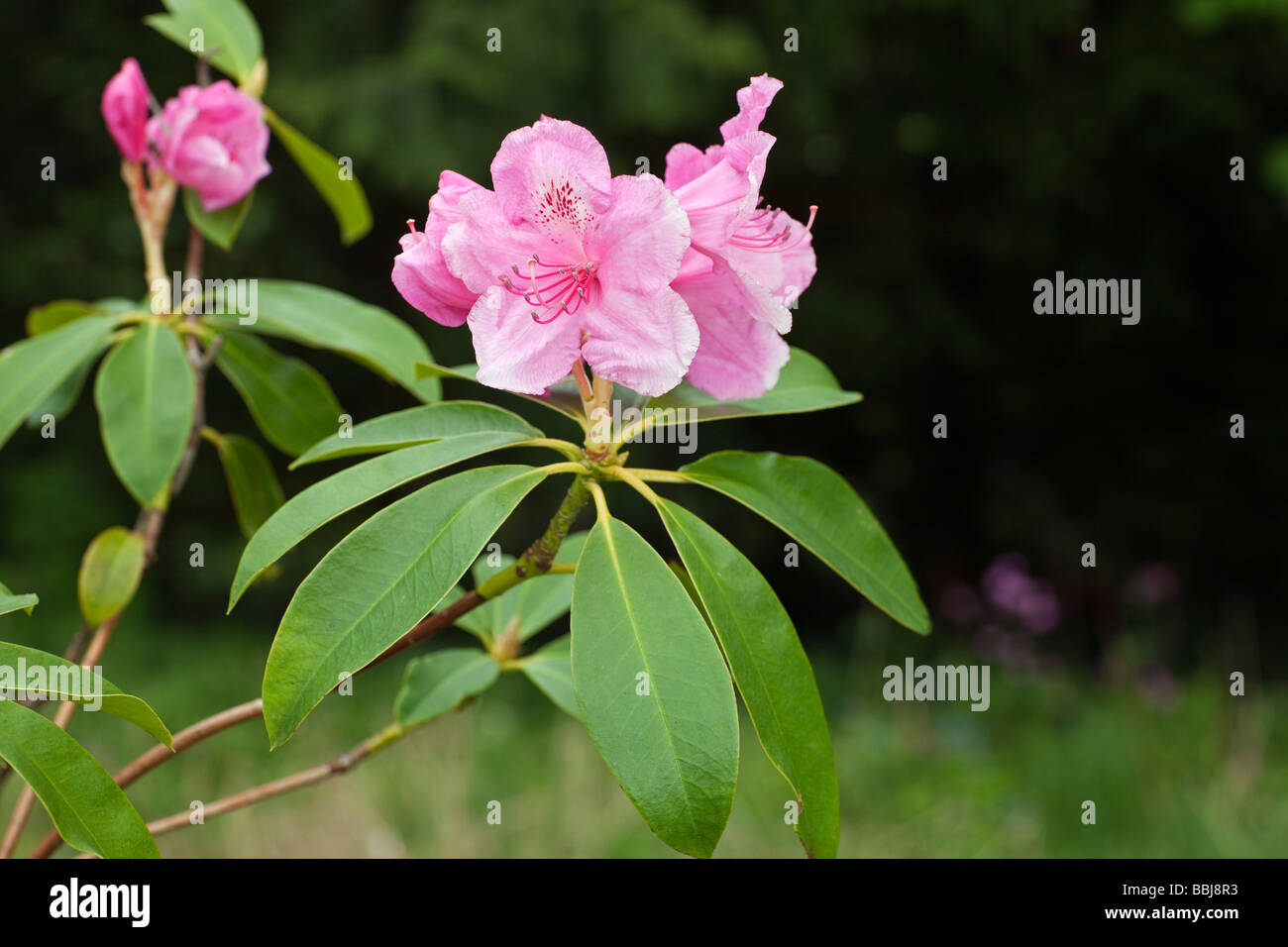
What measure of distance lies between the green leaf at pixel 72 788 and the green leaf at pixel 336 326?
499mm

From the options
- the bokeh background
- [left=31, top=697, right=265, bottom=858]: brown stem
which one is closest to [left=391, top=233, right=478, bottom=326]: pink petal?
[left=31, top=697, right=265, bottom=858]: brown stem

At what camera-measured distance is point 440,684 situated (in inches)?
39.5

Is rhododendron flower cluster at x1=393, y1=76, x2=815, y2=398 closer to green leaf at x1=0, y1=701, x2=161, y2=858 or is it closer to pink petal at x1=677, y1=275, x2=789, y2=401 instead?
pink petal at x1=677, y1=275, x2=789, y2=401

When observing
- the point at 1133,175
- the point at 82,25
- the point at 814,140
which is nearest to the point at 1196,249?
the point at 1133,175

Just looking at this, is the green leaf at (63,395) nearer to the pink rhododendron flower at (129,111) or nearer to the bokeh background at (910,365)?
the pink rhododendron flower at (129,111)

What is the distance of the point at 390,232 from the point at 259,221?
0.60 m

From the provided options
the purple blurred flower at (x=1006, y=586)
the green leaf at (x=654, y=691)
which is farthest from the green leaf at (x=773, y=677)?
the purple blurred flower at (x=1006, y=586)

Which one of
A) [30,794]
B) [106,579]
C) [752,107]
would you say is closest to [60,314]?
[106,579]

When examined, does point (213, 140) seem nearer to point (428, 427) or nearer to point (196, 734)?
point (428, 427)

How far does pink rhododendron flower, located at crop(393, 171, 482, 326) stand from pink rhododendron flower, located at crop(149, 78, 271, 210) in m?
0.44

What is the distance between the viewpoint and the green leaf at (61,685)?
26.2 inches

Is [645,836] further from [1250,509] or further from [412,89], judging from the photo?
[1250,509]

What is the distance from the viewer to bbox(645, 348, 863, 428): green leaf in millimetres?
876

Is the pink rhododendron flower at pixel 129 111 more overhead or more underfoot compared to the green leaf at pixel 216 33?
more underfoot
